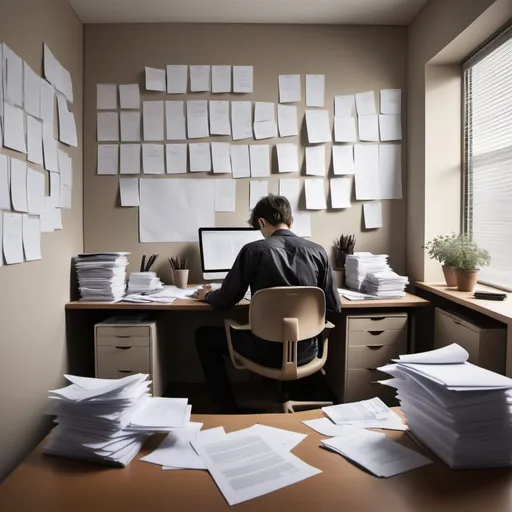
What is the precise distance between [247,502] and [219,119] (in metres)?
2.84

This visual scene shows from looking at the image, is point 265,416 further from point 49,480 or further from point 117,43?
point 117,43

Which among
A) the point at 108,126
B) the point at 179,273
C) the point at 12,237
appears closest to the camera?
the point at 12,237

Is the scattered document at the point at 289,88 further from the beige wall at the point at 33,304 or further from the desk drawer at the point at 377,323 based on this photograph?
the desk drawer at the point at 377,323

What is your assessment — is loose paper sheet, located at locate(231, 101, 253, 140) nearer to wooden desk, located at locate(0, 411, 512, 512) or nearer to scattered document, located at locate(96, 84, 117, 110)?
scattered document, located at locate(96, 84, 117, 110)

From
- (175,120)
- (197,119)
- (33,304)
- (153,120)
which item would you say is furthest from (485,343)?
(153,120)

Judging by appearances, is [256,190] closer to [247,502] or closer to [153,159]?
[153,159]

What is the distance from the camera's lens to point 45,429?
2.40m

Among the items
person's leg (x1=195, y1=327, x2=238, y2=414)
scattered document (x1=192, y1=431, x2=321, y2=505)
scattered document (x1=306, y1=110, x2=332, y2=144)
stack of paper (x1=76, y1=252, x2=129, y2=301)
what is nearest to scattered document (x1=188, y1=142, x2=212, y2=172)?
scattered document (x1=306, y1=110, x2=332, y2=144)

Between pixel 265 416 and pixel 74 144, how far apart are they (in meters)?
2.49

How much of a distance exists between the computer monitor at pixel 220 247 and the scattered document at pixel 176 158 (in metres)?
0.49

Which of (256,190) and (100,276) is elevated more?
(256,190)

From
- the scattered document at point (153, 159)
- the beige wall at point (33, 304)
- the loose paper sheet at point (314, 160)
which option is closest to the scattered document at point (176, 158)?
the scattered document at point (153, 159)

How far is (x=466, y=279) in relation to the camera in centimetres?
248

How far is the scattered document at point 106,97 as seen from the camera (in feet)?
10.3
